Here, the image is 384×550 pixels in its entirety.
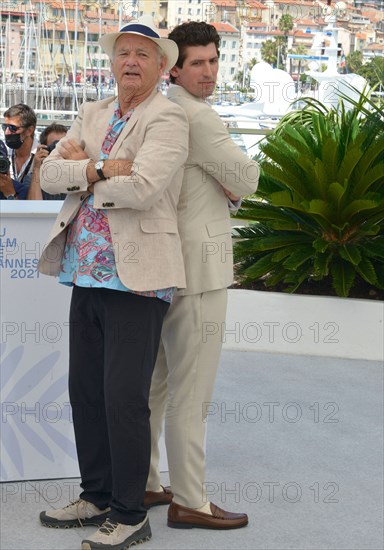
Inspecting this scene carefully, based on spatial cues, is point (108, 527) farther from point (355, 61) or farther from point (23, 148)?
point (355, 61)

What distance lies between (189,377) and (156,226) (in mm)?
610

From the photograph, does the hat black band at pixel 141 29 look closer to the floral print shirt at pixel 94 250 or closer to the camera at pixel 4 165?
the floral print shirt at pixel 94 250

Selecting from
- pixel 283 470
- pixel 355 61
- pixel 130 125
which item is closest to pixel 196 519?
pixel 283 470

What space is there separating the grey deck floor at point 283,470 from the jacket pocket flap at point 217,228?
2.44ft

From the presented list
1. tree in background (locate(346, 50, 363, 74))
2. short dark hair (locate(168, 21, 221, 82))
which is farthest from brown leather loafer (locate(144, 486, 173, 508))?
tree in background (locate(346, 50, 363, 74))

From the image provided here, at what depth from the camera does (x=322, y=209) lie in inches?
255

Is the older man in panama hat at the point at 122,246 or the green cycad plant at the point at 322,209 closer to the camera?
the older man in panama hat at the point at 122,246

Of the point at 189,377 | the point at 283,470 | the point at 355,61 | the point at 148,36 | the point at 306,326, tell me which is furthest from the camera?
the point at 355,61

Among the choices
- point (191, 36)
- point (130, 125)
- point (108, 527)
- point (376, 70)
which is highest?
point (191, 36)

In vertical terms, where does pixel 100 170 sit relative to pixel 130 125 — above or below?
below

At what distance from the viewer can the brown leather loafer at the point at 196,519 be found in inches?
140

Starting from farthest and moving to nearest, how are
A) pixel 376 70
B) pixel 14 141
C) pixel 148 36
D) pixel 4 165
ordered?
1. pixel 376 70
2. pixel 14 141
3. pixel 4 165
4. pixel 148 36

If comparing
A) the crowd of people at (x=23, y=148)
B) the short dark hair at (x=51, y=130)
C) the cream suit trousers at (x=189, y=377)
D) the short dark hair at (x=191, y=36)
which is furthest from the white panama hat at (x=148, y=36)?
the short dark hair at (x=51, y=130)

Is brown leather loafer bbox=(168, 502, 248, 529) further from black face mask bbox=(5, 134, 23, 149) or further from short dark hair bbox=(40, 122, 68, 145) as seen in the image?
short dark hair bbox=(40, 122, 68, 145)
